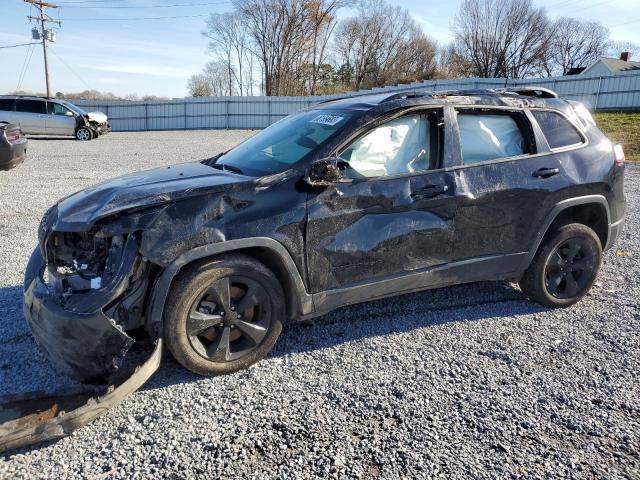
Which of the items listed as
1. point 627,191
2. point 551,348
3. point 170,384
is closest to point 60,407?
point 170,384

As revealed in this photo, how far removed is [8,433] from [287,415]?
1.41 m

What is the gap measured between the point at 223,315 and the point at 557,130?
3224 millimetres

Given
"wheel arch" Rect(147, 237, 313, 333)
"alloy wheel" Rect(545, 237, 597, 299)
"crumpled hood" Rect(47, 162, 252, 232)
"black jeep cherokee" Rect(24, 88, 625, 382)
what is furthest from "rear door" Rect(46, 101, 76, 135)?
"alloy wheel" Rect(545, 237, 597, 299)

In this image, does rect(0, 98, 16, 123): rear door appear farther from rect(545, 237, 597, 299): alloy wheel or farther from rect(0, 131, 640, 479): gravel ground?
rect(545, 237, 597, 299): alloy wheel

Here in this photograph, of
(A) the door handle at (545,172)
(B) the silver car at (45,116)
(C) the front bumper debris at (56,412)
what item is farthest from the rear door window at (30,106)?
(A) the door handle at (545,172)

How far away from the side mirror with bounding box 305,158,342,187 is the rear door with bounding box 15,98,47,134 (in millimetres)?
21806

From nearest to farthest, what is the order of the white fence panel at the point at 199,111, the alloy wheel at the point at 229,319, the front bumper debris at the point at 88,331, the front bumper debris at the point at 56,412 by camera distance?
the front bumper debris at the point at 56,412
the front bumper debris at the point at 88,331
the alloy wheel at the point at 229,319
the white fence panel at the point at 199,111

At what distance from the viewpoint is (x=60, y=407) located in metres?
2.90

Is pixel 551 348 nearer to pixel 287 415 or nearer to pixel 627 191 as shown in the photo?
pixel 287 415

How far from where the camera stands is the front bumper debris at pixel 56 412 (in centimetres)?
248

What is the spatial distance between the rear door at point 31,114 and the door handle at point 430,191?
21981mm

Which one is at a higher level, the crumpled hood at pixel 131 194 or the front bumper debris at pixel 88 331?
the crumpled hood at pixel 131 194

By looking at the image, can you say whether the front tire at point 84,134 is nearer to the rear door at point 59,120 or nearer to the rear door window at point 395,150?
the rear door at point 59,120

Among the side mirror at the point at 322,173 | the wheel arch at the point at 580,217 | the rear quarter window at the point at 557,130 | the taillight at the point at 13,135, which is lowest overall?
the wheel arch at the point at 580,217
